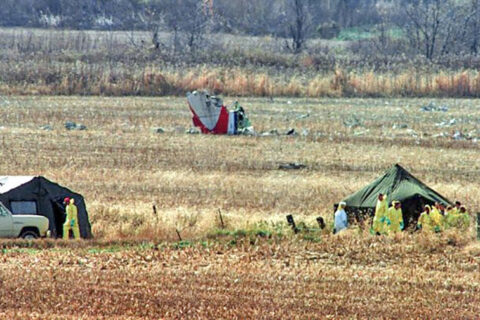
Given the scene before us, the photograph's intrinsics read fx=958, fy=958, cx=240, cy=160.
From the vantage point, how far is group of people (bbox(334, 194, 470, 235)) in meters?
18.8

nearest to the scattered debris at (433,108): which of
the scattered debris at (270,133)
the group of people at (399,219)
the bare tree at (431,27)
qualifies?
the scattered debris at (270,133)

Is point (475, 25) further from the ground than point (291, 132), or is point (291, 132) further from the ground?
point (475, 25)

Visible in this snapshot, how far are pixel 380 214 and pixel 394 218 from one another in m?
0.29

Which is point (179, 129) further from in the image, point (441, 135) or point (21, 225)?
point (21, 225)

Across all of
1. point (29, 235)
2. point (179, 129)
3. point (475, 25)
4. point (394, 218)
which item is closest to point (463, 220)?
point (394, 218)

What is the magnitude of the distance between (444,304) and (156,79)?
3925cm

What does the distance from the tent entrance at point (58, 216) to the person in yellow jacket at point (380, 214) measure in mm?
6521

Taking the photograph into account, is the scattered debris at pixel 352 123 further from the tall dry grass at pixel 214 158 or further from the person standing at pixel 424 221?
the person standing at pixel 424 221

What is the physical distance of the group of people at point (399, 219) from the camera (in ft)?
61.6

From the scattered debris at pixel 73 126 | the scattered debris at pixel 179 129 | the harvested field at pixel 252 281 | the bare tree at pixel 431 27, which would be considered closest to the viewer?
the harvested field at pixel 252 281

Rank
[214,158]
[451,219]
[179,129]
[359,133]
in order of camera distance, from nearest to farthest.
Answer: [451,219] < [214,158] < [359,133] < [179,129]

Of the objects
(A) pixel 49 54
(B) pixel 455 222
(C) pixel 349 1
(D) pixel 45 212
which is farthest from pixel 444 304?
(C) pixel 349 1

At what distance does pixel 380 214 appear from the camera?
19.1 metres

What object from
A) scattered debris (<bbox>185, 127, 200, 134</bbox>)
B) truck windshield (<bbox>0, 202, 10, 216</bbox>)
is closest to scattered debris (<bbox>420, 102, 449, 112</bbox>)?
scattered debris (<bbox>185, 127, 200, 134</bbox>)
